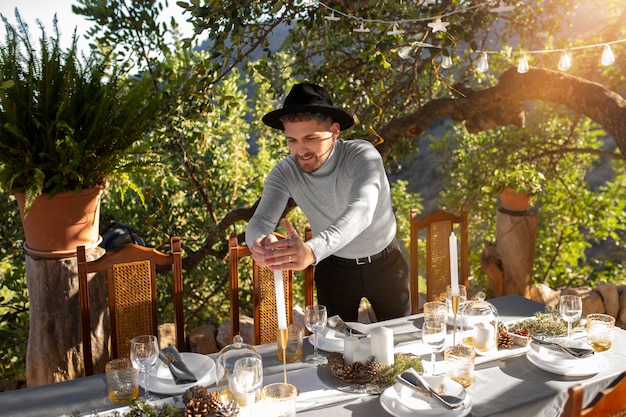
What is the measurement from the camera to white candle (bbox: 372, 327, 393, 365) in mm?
1814

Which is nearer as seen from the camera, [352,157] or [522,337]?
[522,337]

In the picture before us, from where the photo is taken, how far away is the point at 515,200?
13.6ft

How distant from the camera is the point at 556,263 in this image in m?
4.84

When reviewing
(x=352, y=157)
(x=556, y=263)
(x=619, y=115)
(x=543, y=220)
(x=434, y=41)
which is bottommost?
(x=556, y=263)

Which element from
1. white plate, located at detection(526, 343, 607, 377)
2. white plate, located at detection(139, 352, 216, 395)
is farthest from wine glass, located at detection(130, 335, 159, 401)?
white plate, located at detection(526, 343, 607, 377)

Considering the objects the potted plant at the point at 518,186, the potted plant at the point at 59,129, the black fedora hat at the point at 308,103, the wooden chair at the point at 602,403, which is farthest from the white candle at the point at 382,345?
the potted plant at the point at 518,186

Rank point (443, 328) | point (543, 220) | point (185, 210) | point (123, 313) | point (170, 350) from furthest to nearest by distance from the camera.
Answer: point (543, 220), point (185, 210), point (123, 313), point (170, 350), point (443, 328)

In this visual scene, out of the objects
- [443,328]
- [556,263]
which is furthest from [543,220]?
[443,328]

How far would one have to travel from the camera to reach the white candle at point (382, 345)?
1.81m

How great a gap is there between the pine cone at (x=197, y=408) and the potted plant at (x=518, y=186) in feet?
9.73

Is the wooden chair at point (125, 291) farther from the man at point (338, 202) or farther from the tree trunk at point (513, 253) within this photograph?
the tree trunk at point (513, 253)

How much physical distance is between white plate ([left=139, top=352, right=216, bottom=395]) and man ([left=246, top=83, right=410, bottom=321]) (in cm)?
41

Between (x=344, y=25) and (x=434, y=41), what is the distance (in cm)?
52

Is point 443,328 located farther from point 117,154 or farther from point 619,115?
point 619,115
